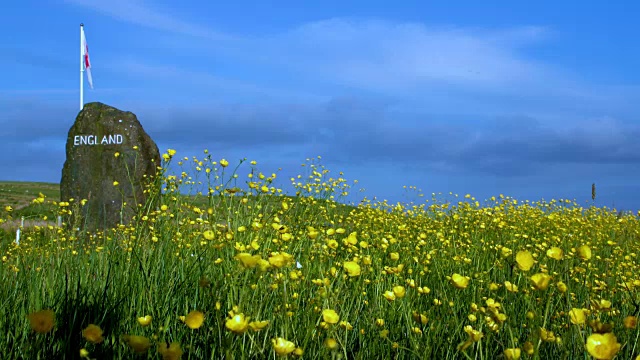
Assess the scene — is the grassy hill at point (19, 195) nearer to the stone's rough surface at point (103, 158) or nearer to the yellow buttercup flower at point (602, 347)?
the stone's rough surface at point (103, 158)

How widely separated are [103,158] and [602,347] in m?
9.77

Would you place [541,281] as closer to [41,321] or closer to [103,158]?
[41,321]

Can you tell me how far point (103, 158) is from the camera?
10.3 meters

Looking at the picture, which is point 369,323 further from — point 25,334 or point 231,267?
point 25,334

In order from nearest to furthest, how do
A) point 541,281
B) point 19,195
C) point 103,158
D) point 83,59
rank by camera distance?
point 541,281 → point 103,158 → point 83,59 → point 19,195

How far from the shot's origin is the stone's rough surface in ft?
33.2

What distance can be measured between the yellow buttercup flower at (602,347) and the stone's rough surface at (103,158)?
9143 mm

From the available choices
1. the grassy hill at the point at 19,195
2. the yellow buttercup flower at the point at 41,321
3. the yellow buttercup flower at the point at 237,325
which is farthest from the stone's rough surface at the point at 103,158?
the yellow buttercup flower at the point at 237,325

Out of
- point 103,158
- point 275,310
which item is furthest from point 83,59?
point 275,310

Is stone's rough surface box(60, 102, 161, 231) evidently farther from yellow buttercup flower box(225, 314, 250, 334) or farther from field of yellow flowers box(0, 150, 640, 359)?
yellow buttercup flower box(225, 314, 250, 334)

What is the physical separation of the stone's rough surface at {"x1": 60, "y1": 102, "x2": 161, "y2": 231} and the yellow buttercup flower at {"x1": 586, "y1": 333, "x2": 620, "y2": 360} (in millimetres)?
9143

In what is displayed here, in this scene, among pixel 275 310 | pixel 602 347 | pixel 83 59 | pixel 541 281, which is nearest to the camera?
pixel 602 347

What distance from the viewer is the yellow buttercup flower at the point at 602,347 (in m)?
1.66

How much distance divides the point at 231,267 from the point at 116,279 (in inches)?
25.5
